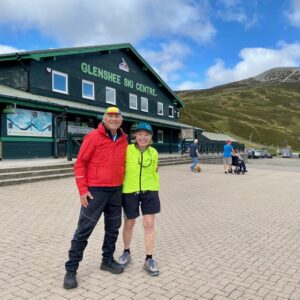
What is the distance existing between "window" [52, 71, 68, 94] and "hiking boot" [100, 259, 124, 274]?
1770 centimetres

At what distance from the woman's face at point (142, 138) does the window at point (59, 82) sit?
17.4 metres

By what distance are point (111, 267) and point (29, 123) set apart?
14.9 meters

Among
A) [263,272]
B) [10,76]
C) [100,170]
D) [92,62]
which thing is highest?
[92,62]

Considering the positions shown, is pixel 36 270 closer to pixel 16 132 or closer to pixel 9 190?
pixel 9 190

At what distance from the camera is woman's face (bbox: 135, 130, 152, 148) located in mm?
4734

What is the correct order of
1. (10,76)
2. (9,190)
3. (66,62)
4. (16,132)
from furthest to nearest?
1. (66,62)
2. (10,76)
3. (16,132)
4. (9,190)

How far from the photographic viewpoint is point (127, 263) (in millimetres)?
4930

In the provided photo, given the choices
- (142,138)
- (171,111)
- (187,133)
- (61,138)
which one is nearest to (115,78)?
(187,133)

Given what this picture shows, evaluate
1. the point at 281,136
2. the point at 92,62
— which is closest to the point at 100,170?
the point at 92,62

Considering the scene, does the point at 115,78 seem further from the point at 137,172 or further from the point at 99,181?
the point at 99,181

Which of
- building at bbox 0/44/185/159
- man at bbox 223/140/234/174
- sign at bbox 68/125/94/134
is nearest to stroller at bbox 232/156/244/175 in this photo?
man at bbox 223/140/234/174

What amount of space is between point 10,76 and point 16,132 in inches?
147

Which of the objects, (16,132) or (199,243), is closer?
(199,243)

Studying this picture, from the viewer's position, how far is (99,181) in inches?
173
